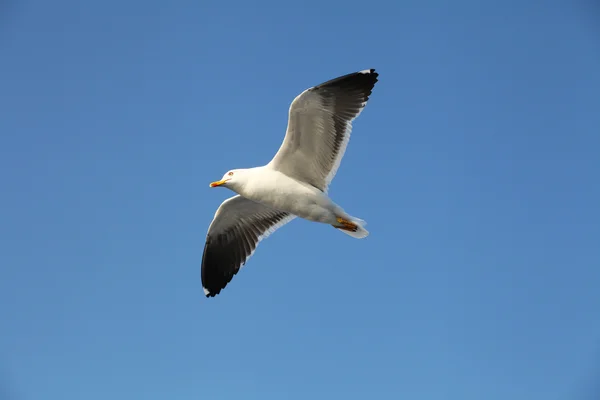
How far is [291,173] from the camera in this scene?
9852mm

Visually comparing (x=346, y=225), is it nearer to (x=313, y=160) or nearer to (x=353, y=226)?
(x=353, y=226)

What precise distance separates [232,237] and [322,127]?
9.56 ft

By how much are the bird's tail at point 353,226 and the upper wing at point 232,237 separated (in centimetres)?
152

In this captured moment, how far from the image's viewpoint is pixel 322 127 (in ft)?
31.0

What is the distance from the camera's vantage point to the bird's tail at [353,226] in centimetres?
980

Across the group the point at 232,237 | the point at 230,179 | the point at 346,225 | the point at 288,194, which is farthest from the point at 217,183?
the point at 346,225

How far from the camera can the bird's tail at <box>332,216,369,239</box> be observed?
980 cm

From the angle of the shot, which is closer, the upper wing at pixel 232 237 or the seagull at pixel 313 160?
the seagull at pixel 313 160

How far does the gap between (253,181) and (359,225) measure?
155cm

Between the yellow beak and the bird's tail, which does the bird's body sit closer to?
the bird's tail

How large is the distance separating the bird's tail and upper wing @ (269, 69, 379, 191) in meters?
0.53

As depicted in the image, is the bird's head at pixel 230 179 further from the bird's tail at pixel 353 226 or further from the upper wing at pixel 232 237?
the bird's tail at pixel 353 226

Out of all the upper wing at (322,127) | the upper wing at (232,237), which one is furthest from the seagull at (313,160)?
the upper wing at (232,237)

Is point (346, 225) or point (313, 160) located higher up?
point (313, 160)
